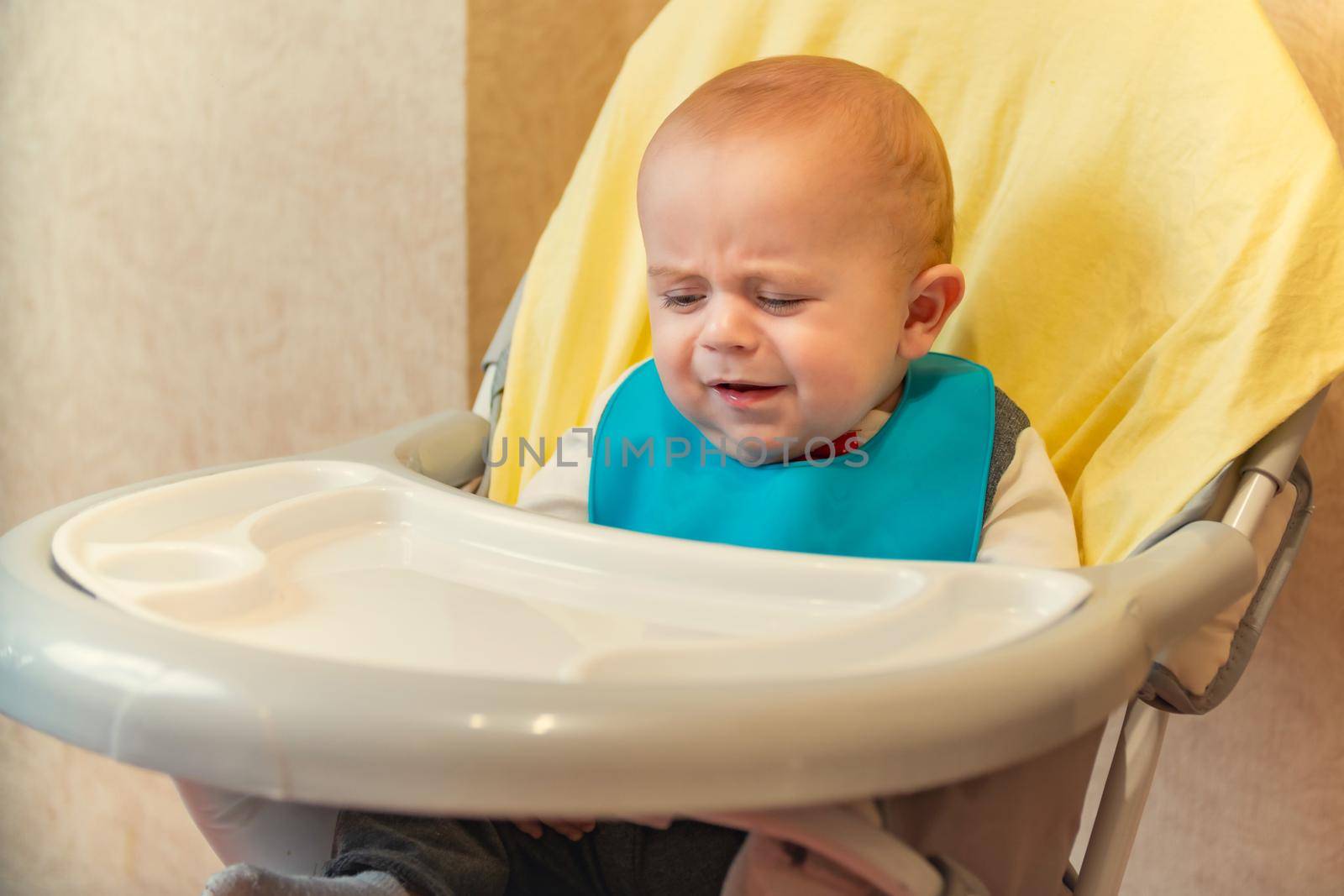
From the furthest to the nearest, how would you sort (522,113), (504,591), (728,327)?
(522,113) → (728,327) → (504,591)

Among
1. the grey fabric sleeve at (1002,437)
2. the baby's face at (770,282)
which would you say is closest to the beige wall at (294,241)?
the grey fabric sleeve at (1002,437)

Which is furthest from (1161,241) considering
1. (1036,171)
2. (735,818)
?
(735,818)

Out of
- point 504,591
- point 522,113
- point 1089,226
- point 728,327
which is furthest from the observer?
point 522,113

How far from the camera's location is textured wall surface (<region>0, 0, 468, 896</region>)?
128 cm

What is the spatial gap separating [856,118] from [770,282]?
0.12m

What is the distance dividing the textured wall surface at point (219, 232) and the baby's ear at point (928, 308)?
1.91ft

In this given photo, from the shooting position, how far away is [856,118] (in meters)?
0.79

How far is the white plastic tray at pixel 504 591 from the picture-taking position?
0.53 m

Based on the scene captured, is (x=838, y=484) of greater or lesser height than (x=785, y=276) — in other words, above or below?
below

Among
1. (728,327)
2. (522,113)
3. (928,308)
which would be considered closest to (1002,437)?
(928,308)

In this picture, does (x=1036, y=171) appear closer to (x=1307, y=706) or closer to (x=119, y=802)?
(x=1307, y=706)

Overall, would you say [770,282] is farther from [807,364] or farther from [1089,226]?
[1089,226]

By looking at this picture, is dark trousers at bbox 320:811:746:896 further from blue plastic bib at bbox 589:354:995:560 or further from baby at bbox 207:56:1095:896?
blue plastic bib at bbox 589:354:995:560

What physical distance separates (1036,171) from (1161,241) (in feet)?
0.37
